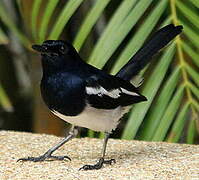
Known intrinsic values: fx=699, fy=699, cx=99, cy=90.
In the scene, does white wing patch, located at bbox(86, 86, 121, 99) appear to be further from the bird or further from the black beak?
the black beak

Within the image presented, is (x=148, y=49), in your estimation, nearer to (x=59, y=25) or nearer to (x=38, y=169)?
(x=59, y=25)

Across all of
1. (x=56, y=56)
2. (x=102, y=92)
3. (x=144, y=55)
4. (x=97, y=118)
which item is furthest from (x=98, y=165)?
(x=144, y=55)

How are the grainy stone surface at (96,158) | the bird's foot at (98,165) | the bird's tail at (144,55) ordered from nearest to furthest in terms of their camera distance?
the grainy stone surface at (96,158) < the bird's foot at (98,165) < the bird's tail at (144,55)

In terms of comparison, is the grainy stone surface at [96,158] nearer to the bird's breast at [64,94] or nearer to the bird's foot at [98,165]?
the bird's foot at [98,165]

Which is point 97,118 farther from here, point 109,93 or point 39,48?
point 39,48

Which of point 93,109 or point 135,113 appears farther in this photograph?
point 135,113

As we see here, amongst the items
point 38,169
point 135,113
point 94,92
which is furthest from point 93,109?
point 135,113

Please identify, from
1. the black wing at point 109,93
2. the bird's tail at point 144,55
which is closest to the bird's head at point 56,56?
the black wing at point 109,93
